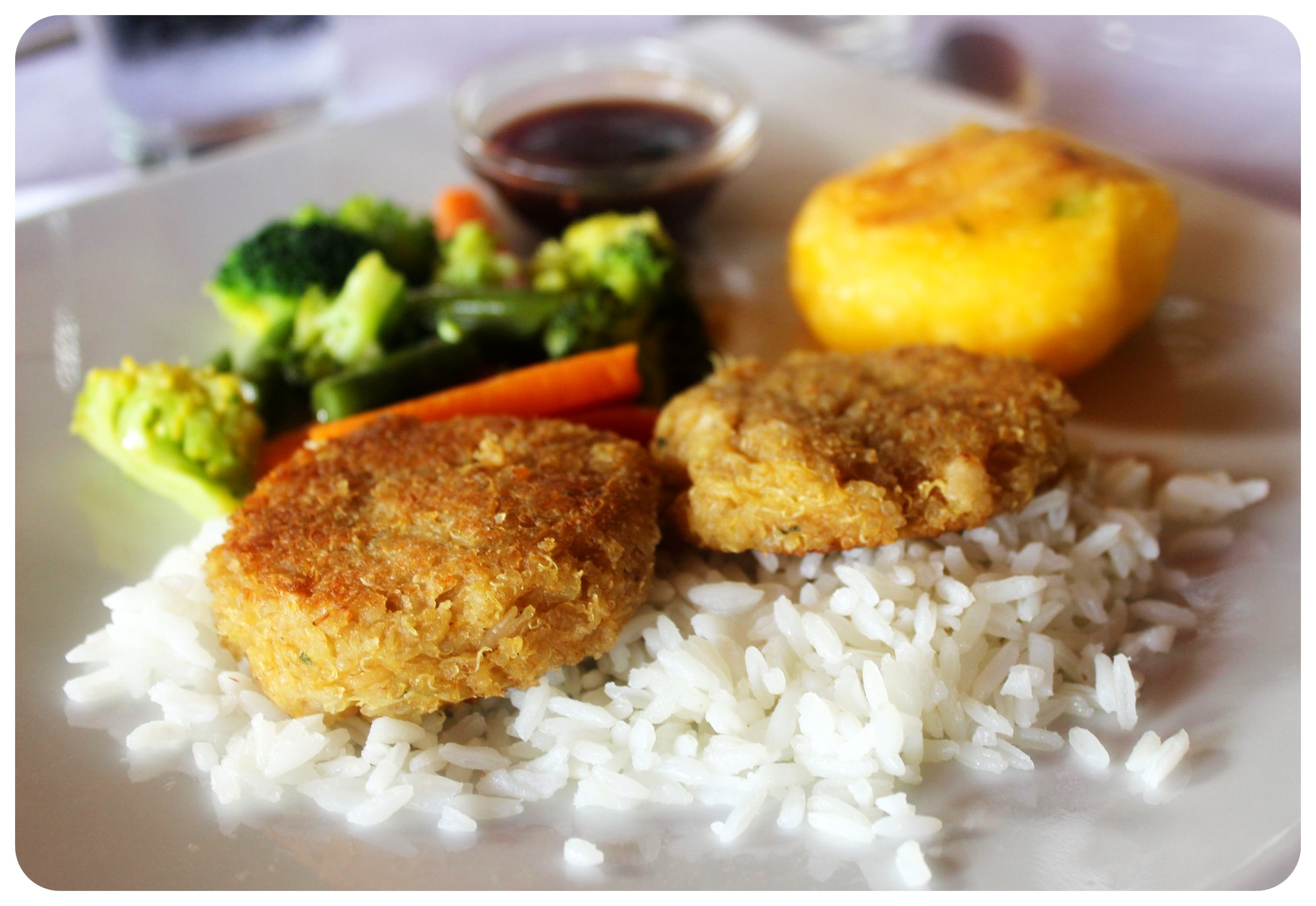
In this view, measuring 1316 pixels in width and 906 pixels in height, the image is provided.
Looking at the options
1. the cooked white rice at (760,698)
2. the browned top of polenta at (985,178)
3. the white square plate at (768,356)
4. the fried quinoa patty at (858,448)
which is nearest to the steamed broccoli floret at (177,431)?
the white square plate at (768,356)

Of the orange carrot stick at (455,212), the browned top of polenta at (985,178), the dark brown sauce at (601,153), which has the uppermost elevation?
the browned top of polenta at (985,178)

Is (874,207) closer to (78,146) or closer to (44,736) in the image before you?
(44,736)

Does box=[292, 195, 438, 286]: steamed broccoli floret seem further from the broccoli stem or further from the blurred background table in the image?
the blurred background table

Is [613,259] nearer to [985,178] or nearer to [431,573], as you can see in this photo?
[985,178]

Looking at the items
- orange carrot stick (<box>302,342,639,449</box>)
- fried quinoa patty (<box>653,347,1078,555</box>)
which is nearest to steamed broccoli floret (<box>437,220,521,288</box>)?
orange carrot stick (<box>302,342,639,449</box>)

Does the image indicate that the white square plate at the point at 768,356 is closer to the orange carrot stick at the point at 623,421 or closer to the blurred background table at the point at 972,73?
the orange carrot stick at the point at 623,421

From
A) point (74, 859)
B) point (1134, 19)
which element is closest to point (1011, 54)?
point (1134, 19)

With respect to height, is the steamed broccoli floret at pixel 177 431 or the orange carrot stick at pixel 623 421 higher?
the steamed broccoli floret at pixel 177 431
